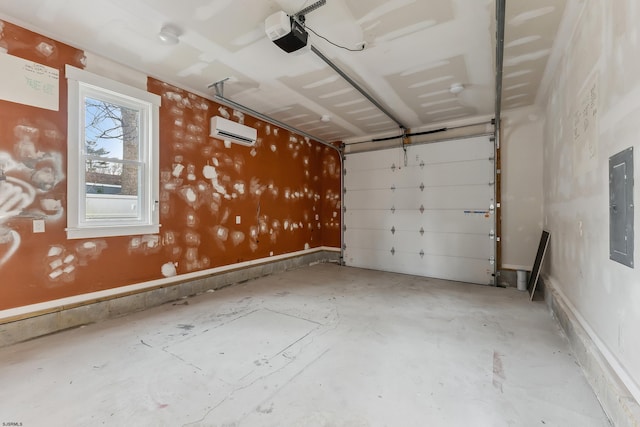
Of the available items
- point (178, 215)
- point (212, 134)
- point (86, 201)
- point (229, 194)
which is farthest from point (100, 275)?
point (212, 134)

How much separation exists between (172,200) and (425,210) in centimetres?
452

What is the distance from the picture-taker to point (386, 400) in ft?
6.10

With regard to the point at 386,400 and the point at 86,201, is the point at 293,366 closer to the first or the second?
the point at 386,400

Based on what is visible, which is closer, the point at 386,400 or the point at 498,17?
the point at 386,400

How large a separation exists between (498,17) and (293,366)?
3.31 meters

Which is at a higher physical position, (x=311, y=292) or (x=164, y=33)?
(x=164, y=33)

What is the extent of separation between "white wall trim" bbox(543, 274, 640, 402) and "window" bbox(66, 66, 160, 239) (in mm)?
4564

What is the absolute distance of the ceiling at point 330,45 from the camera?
7.90 feet

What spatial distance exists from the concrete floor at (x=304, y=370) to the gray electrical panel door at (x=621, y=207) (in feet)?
3.43

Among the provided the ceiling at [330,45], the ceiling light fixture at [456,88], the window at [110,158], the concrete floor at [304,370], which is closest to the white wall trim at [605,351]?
the concrete floor at [304,370]

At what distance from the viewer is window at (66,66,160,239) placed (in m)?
2.99

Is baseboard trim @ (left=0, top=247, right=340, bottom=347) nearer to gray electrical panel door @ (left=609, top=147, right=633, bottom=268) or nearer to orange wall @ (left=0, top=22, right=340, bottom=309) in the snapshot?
orange wall @ (left=0, top=22, right=340, bottom=309)

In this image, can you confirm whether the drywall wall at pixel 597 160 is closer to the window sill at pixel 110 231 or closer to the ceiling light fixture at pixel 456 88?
the ceiling light fixture at pixel 456 88

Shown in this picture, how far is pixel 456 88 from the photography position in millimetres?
3822
